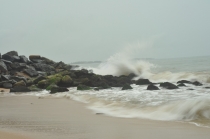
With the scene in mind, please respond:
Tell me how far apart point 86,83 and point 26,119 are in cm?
938

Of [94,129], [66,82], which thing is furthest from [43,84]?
[94,129]

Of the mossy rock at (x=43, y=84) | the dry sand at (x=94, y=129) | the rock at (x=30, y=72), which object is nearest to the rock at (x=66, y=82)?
the mossy rock at (x=43, y=84)

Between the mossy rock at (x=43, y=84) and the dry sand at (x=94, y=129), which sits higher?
the mossy rock at (x=43, y=84)

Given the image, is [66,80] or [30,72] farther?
[30,72]

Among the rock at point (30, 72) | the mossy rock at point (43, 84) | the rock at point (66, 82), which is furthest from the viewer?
the rock at point (30, 72)

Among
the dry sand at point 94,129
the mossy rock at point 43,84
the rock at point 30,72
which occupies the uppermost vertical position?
the rock at point 30,72

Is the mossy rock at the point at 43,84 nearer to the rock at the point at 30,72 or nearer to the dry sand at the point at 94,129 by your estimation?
the rock at the point at 30,72

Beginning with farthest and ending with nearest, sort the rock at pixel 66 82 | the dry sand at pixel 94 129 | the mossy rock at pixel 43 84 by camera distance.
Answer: the rock at pixel 66 82 → the mossy rock at pixel 43 84 → the dry sand at pixel 94 129

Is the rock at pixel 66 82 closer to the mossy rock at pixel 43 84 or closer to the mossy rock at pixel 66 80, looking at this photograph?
the mossy rock at pixel 66 80

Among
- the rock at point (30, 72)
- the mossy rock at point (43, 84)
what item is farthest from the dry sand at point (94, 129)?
the rock at point (30, 72)

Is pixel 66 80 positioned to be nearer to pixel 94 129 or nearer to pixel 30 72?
pixel 30 72

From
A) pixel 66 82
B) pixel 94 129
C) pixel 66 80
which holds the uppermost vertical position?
pixel 66 80

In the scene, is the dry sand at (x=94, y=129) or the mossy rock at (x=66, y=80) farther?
the mossy rock at (x=66, y=80)

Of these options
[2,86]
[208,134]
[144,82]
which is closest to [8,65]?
[2,86]
